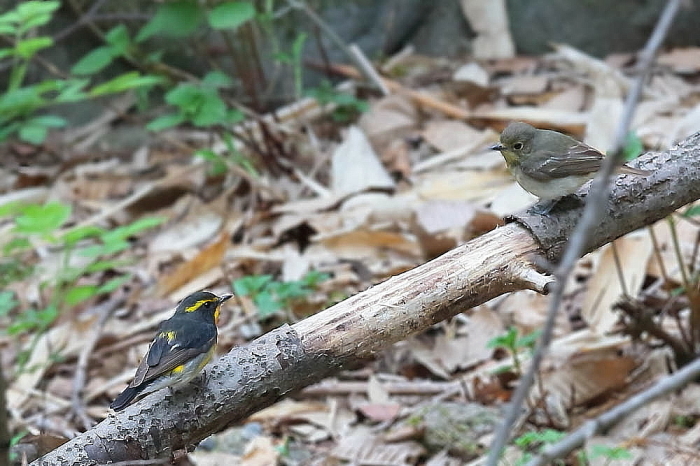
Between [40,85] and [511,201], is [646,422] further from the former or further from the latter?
[40,85]

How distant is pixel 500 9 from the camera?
7590 mm

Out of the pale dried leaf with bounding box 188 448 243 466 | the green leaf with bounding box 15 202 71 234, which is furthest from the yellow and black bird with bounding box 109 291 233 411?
the green leaf with bounding box 15 202 71 234

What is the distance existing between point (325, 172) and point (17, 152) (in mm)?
3120

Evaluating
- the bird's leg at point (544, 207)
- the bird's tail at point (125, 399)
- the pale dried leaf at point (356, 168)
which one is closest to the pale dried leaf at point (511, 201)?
the pale dried leaf at point (356, 168)

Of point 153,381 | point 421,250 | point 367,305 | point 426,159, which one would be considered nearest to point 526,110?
point 426,159

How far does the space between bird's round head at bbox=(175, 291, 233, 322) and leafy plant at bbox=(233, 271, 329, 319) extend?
4.79 feet

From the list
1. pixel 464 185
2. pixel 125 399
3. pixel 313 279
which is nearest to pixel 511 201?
pixel 464 185

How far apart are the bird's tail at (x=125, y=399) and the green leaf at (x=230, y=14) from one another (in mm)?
3213

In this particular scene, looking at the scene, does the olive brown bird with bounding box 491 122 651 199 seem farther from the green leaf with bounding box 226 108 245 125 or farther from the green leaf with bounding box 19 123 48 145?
the green leaf with bounding box 19 123 48 145

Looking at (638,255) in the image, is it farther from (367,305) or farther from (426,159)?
(367,305)

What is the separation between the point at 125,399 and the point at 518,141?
184cm

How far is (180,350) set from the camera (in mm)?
2484

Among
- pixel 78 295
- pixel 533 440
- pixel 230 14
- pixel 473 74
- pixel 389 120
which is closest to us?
pixel 533 440

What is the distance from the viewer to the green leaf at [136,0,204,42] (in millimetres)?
5652
